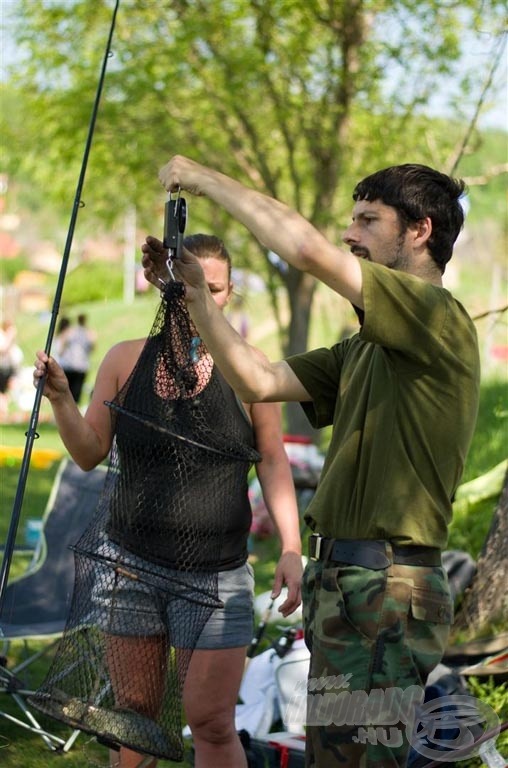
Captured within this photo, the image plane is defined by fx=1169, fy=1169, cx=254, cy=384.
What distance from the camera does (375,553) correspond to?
8.77ft

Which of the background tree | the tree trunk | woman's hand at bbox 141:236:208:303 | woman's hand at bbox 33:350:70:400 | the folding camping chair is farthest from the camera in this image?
the background tree

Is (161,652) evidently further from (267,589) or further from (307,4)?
(307,4)

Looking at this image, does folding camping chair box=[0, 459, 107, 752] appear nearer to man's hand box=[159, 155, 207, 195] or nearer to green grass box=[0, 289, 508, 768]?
green grass box=[0, 289, 508, 768]

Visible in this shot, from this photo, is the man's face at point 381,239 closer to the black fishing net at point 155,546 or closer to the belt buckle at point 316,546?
the black fishing net at point 155,546

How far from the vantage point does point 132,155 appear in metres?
13.3

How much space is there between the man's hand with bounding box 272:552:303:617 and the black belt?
0.59 m

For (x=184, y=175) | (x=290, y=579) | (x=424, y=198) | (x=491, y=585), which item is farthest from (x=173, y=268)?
(x=491, y=585)

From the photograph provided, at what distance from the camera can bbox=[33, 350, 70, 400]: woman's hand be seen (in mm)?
3076

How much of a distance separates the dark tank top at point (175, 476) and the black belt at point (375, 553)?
1.31ft

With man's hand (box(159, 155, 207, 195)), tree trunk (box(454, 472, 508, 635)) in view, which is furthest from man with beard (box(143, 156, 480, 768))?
tree trunk (box(454, 472, 508, 635))

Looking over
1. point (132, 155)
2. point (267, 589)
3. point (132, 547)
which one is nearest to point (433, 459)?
point (132, 547)

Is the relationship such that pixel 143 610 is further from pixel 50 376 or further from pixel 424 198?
pixel 424 198

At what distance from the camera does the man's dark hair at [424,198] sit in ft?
8.96

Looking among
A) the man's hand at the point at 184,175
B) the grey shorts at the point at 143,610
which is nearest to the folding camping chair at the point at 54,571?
the grey shorts at the point at 143,610
